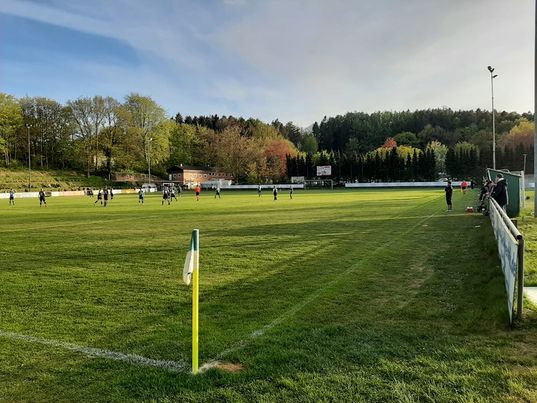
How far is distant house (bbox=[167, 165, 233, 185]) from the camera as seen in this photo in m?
105

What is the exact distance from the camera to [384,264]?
10.6 meters

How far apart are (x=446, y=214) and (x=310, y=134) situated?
498 feet

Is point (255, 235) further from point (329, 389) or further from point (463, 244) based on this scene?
point (329, 389)

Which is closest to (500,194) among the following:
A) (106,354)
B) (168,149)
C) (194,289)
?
(194,289)

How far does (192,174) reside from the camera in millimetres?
107688

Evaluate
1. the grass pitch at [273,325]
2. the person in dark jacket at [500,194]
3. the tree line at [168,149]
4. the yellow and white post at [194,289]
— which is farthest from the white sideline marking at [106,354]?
the tree line at [168,149]

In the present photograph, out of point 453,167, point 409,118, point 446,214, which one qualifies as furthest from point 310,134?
point 446,214

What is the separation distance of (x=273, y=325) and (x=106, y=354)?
2.32 metres

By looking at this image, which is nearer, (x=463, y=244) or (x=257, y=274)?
(x=257, y=274)

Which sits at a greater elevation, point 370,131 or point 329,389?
point 370,131

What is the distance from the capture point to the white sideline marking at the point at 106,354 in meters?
4.94

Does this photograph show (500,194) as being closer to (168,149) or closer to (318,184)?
(318,184)

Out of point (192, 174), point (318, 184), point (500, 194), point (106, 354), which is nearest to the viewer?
point (106, 354)

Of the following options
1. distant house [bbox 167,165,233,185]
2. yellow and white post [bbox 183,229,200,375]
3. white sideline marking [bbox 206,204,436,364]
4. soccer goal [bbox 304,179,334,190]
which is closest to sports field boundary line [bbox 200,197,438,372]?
white sideline marking [bbox 206,204,436,364]
